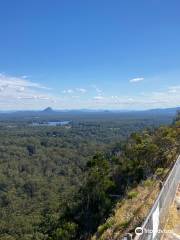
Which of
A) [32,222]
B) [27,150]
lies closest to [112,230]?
[32,222]

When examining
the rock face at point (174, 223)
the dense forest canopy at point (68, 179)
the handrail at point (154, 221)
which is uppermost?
the handrail at point (154, 221)

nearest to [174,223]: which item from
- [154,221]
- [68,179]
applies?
[154,221]

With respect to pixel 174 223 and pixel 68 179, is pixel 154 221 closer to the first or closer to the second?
pixel 174 223

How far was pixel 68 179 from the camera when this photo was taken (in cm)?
10431

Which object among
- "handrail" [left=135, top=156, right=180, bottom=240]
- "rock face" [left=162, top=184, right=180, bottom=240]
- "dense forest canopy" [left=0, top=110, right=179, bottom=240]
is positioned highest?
"handrail" [left=135, top=156, right=180, bottom=240]

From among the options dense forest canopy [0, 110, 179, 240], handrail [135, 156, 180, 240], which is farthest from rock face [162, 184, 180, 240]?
dense forest canopy [0, 110, 179, 240]

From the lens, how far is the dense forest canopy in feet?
94.0

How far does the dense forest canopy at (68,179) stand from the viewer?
28656mm

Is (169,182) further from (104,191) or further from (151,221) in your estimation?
(104,191)

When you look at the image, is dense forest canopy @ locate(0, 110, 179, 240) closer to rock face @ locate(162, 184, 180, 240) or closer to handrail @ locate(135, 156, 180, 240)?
rock face @ locate(162, 184, 180, 240)

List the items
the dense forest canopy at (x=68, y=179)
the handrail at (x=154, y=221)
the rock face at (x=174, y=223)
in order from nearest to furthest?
the handrail at (x=154, y=221) < the rock face at (x=174, y=223) < the dense forest canopy at (x=68, y=179)

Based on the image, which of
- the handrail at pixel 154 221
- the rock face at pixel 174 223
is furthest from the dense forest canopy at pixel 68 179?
the handrail at pixel 154 221

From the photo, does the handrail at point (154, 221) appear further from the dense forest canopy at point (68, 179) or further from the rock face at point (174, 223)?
the dense forest canopy at point (68, 179)

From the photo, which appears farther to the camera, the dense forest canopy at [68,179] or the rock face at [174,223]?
the dense forest canopy at [68,179]
